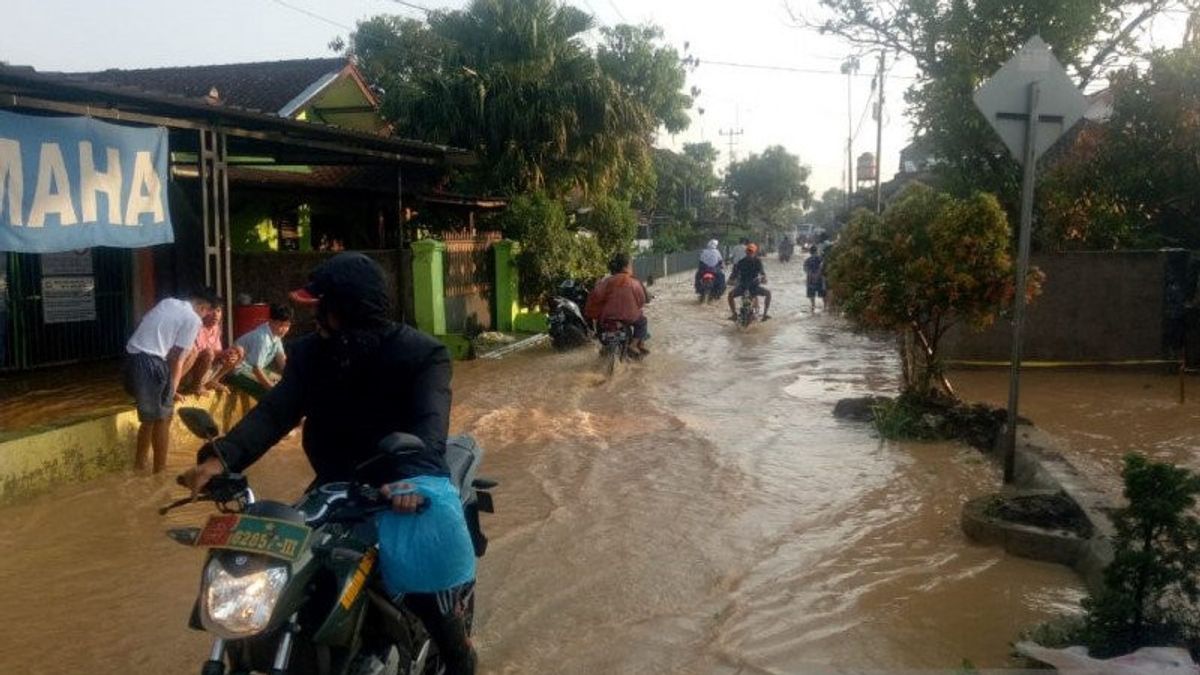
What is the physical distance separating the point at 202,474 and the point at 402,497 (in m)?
0.63

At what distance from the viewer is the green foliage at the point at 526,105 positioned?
18891mm

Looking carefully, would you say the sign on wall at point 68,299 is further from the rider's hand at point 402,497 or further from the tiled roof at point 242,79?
the rider's hand at point 402,497

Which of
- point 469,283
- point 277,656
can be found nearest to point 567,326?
point 469,283

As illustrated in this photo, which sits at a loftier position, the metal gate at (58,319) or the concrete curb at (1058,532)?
the metal gate at (58,319)

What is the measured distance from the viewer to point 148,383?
7.82 meters

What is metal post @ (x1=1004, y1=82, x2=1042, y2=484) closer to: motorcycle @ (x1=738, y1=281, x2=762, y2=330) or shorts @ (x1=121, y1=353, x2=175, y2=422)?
shorts @ (x1=121, y1=353, x2=175, y2=422)

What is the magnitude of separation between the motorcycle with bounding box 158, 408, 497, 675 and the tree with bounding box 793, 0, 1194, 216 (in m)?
13.1

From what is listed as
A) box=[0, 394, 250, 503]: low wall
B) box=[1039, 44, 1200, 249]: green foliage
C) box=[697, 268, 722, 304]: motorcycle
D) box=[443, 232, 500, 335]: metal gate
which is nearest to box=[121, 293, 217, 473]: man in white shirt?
box=[0, 394, 250, 503]: low wall

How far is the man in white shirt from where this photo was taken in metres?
7.80

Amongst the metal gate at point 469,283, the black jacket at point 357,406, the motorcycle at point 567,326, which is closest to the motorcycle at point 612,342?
the motorcycle at point 567,326

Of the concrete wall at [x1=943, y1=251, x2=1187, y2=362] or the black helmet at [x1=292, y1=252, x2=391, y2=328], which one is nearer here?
the black helmet at [x1=292, y1=252, x2=391, y2=328]

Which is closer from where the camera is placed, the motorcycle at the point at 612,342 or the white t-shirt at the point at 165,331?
the white t-shirt at the point at 165,331

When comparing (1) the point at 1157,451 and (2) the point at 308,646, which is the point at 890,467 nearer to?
(1) the point at 1157,451

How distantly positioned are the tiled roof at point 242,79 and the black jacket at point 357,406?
16727mm
